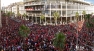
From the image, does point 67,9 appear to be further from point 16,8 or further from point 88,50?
point 88,50

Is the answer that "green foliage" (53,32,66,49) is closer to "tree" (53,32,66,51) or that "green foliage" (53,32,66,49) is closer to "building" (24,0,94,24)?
"tree" (53,32,66,51)

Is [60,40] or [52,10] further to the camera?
[52,10]

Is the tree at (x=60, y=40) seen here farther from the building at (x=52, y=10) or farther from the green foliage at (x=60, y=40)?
the building at (x=52, y=10)

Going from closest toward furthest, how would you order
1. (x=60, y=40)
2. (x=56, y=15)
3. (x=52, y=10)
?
(x=60, y=40), (x=56, y=15), (x=52, y=10)

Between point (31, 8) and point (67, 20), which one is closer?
point (67, 20)

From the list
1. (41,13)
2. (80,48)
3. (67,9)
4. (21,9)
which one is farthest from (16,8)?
(80,48)

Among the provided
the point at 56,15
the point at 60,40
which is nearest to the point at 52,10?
the point at 56,15

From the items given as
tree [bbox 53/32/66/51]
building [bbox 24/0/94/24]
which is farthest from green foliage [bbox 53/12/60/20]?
tree [bbox 53/32/66/51]

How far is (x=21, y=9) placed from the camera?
3819 inches

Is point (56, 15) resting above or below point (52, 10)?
below

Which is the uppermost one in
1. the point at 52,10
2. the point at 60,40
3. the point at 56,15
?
the point at 60,40

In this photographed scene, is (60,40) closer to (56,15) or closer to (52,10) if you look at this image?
(56,15)

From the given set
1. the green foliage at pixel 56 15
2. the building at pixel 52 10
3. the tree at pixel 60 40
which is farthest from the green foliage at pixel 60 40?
the building at pixel 52 10

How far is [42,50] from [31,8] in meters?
66.5
